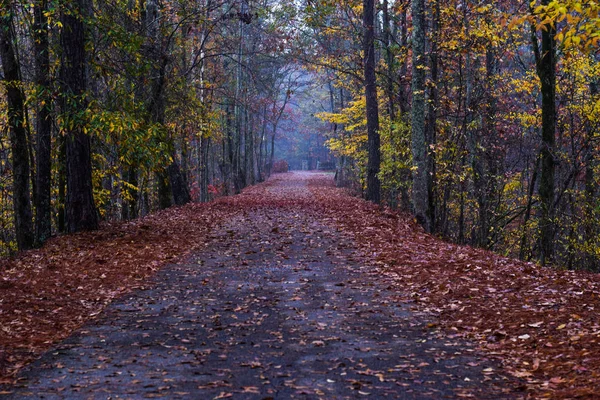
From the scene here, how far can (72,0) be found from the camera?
41.2 ft

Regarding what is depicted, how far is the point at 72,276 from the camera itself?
9.60 metres

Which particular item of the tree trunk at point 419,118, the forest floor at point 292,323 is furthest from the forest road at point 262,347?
the tree trunk at point 419,118

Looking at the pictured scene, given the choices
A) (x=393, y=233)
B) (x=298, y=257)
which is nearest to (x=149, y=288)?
(x=298, y=257)

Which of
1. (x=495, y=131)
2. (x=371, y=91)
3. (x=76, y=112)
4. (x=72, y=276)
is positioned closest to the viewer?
(x=72, y=276)

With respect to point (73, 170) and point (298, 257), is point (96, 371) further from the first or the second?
point (73, 170)

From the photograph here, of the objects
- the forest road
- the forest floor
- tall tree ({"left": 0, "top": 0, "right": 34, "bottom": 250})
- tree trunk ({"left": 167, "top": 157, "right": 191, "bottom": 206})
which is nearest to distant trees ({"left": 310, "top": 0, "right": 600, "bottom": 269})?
the forest floor

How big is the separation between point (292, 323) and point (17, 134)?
10225 mm

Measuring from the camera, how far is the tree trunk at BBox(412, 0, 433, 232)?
14.9 m

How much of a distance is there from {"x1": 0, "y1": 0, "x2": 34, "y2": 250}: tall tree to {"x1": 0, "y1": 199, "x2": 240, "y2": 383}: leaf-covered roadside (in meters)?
1.87

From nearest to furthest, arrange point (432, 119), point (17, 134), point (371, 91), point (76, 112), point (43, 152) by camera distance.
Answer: point (76, 112) → point (17, 134) → point (43, 152) → point (432, 119) → point (371, 91)

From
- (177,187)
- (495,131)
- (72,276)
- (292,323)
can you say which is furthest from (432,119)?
(292,323)

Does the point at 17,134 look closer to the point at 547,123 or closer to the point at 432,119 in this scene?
the point at 432,119

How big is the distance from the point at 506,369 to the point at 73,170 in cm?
1142

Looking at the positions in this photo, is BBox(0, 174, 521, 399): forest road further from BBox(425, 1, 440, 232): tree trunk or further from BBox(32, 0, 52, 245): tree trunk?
BBox(425, 1, 440, 232): tree trunk
